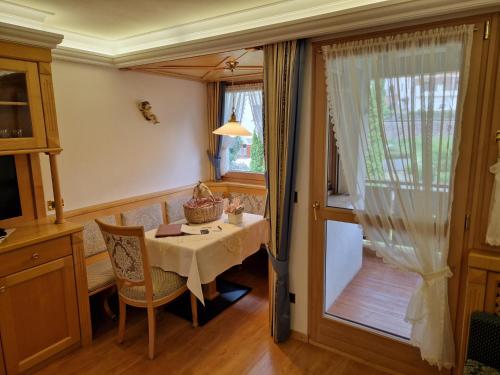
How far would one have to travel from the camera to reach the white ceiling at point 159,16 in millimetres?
2207

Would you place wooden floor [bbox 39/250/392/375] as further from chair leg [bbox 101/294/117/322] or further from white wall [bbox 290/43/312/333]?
white wall [bbox 290/43/312/333]

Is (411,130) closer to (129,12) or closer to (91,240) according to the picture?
(129,12)

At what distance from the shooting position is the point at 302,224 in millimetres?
2527

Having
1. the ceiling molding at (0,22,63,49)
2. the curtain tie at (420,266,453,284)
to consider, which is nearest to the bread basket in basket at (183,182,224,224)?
the ceiling molding at (0,22,63,49)

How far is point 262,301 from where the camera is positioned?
10.8 ft

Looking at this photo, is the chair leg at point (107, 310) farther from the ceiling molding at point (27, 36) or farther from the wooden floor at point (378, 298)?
the ceiling molding at point (27, 36)

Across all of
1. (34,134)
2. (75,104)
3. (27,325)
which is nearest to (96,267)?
(27,325)

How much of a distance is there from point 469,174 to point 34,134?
2743 mm

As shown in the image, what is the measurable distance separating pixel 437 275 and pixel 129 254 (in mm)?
1987

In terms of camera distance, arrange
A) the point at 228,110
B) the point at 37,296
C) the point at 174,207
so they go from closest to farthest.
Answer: the point at 37,296 < the point at 174,207 < the point at 228,110

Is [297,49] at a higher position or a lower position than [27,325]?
higher

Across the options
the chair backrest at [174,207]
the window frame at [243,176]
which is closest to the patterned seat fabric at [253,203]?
the window frame at [243,176]

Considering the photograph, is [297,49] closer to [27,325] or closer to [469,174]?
[469,174]

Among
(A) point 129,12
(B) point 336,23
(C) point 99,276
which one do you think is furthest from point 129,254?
(B) point 336,23
